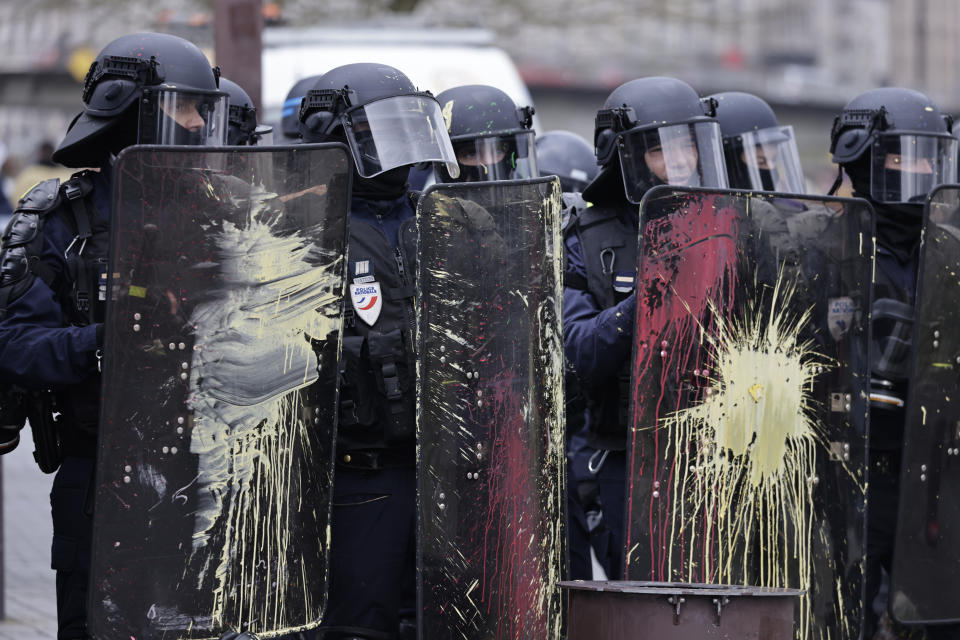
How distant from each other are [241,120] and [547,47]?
88.6 ft

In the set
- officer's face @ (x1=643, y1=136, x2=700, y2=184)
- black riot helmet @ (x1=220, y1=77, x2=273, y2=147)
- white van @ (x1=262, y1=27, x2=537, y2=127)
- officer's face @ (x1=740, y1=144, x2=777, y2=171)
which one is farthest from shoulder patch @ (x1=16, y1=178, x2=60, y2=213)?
white van @ (x1=262, y1=27, x2=537, y2=127)

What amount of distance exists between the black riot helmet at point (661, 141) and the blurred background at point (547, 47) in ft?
7.62

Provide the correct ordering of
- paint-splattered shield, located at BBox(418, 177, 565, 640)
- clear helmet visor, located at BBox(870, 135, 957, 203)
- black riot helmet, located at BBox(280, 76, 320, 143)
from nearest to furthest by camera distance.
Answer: paint-splattered shield, located at BBox(418, 177, 565, 640), clear helmet visor, located at BBox(870, 135, 957, 203), black riot helmet, located at BBox(280, 76, 320, 143)

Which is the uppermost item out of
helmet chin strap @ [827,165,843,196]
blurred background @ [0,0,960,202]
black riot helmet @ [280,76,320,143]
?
blurred background @ [0,0,960,202]

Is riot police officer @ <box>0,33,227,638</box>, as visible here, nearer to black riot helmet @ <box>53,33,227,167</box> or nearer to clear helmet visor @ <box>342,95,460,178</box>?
black riot helmet @ <box>53,33,227,167</box>

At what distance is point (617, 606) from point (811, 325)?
1274 mm

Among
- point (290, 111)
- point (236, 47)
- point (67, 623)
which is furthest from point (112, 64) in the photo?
point (290, 111)

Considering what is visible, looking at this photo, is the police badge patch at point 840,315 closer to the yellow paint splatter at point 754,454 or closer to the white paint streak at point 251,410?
the yellow paint splatter at point 754,454

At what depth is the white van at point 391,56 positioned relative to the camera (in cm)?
976

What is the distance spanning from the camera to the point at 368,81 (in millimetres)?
4340

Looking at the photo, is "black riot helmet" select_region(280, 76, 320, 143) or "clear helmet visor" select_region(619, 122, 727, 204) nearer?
"clear helmet visor" select_region(619, 122, 727, 204)

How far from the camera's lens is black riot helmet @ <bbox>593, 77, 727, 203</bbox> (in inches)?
187

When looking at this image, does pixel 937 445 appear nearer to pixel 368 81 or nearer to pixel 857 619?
pixel 857 619

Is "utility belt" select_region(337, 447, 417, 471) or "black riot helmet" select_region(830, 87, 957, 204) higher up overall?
"black riot helmet" select_region(830, 87, 957, 204)
